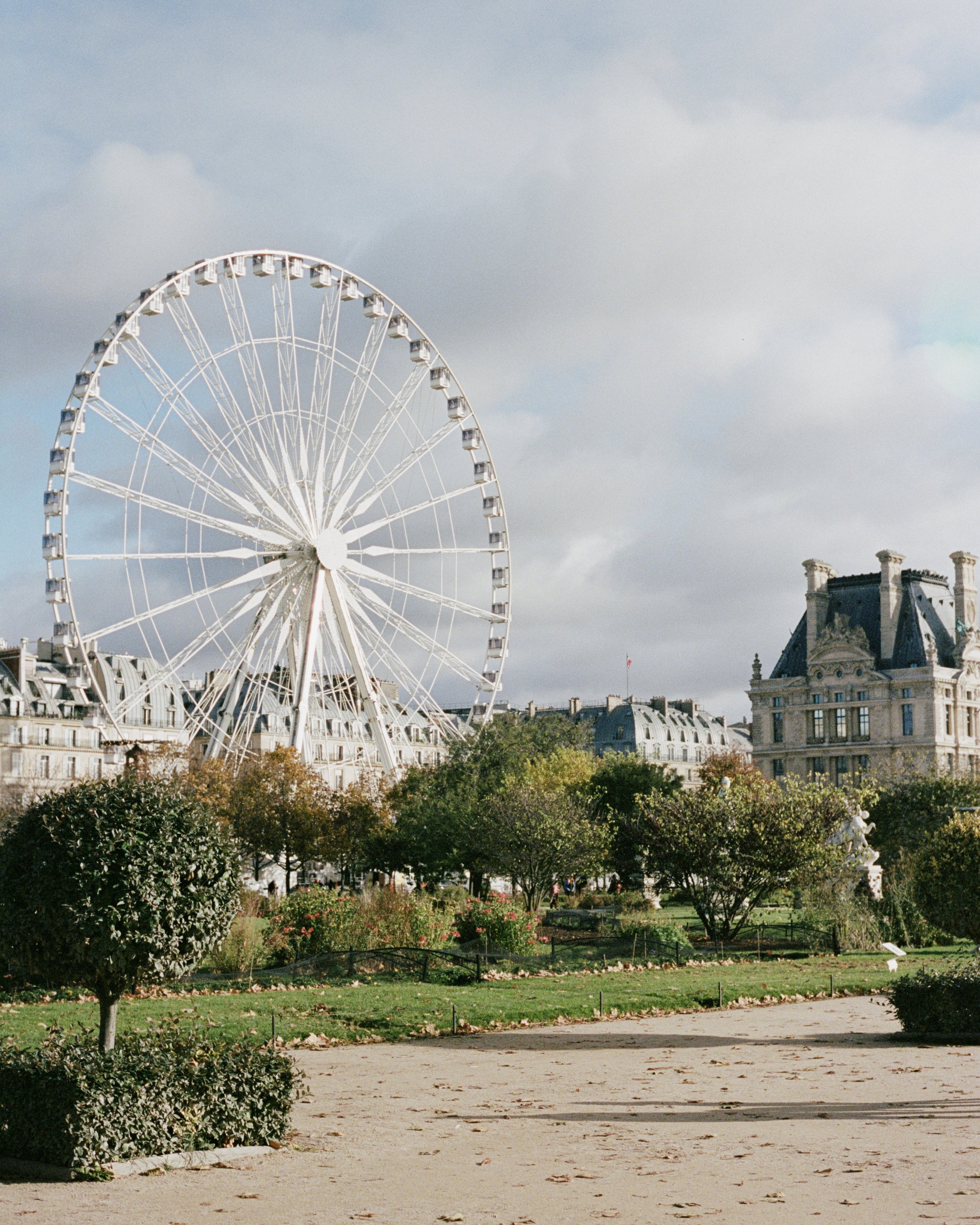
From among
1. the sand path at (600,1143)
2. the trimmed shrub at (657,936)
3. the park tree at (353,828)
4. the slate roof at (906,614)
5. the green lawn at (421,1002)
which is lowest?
the sand path at (600,1143)

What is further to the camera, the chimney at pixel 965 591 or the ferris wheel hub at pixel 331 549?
the chimney at pixel 965 591

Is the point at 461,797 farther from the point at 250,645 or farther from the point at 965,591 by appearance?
the point at 965,591

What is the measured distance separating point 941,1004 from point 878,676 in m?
86.1

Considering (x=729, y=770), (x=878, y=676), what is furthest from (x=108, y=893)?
(x=878, y=676)

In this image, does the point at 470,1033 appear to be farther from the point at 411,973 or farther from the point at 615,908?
the point at 615,908

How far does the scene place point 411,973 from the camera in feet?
82.9

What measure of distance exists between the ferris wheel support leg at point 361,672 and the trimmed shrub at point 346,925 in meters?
16.1

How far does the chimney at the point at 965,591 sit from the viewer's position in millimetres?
103750

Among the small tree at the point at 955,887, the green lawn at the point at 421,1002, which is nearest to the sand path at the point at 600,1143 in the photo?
the green lawn at the point at 421,1002

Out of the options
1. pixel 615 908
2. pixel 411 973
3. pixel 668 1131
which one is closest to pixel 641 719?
pixel 615 908

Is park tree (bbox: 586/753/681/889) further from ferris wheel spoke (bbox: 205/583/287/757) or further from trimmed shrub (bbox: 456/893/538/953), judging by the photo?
trimmed shrub (bbox: 456/893/538/953)

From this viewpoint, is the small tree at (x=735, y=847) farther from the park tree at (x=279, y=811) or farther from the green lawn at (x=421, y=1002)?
the park tree at (x=279, y=811)

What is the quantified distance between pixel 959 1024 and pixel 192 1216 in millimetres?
11485

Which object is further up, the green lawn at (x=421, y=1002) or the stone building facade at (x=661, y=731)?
the stone building facade at (x=661, y=731)
